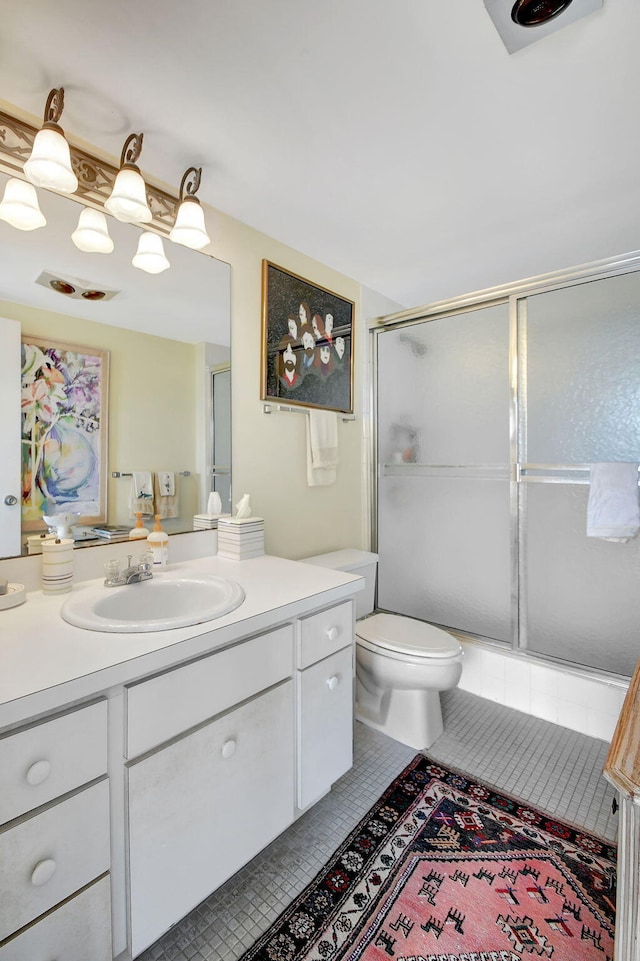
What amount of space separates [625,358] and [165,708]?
6.92 ft

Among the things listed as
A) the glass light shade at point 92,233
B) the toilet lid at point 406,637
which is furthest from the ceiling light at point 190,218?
the toilet lid at point 406,637

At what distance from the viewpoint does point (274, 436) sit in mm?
2074

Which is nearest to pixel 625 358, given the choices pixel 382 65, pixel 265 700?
pixel 382 65

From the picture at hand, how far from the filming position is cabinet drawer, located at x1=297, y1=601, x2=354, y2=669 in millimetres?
1296

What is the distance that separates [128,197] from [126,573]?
117cm

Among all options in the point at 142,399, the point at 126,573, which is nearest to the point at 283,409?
the point at 142,399

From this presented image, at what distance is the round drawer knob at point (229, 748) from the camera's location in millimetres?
1067

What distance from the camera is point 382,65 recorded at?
1161 millimetres

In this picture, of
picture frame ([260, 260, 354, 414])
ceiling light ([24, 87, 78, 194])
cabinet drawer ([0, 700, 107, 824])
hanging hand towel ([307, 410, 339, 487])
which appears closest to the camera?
cabinet drawer ([0, 700, 107, 824])

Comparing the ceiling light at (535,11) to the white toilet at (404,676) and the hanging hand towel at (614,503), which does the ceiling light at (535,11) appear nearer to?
the hanging hand towel at (614,503)

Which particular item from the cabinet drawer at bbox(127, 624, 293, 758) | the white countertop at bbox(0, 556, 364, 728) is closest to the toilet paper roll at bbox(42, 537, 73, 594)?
the white countertop at bbox(0, 556, 364, 728)

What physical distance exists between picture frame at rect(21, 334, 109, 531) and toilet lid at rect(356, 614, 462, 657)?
1.21 metres

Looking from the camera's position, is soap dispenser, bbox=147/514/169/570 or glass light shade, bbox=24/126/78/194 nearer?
glass light shade, bbox=24/126/78/194

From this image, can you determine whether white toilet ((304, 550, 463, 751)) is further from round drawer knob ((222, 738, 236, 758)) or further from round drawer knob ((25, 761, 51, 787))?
round drawer knob ((25, 761, 51, 787))
